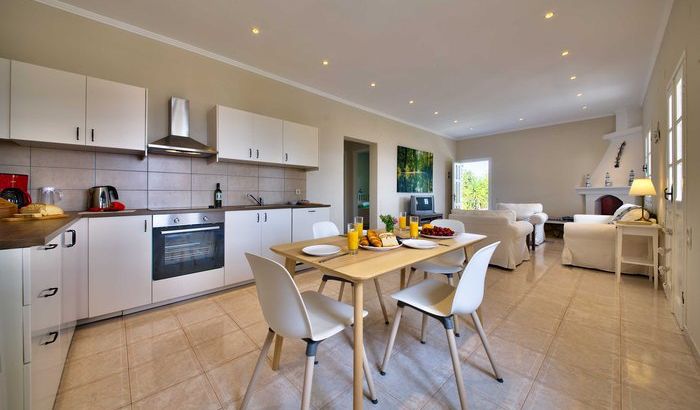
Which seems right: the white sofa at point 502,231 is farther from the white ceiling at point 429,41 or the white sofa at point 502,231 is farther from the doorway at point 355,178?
the doorway at point 355,178

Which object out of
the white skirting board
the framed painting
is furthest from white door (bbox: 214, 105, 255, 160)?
the framed painting

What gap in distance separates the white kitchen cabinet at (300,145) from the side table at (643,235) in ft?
12.6

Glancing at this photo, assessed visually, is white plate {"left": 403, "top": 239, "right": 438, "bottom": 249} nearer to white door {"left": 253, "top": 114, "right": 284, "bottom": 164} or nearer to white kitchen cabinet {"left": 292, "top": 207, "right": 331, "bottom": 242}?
white kitchen cabinet {"left": 292, "top": 207, "right": 331, "bottom": 242}

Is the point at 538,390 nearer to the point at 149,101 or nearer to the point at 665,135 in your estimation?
the point at 665,135

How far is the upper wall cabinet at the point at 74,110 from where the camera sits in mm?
1929

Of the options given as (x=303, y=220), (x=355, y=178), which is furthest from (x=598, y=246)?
(x=355, y=178)

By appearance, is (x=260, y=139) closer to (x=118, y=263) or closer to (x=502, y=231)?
(x=118, y=263)

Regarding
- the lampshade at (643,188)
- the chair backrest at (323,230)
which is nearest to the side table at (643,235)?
the lampshade at (643,188)

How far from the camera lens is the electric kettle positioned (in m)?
2.30

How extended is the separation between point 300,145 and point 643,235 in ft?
13.9

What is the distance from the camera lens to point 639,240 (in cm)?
329

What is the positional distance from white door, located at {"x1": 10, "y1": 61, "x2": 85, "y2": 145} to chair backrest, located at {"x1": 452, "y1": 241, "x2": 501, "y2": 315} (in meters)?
2.97

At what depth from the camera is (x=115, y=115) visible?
227 centimetres

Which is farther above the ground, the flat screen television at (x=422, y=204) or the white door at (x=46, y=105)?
the white door at (x=46, y=105)
